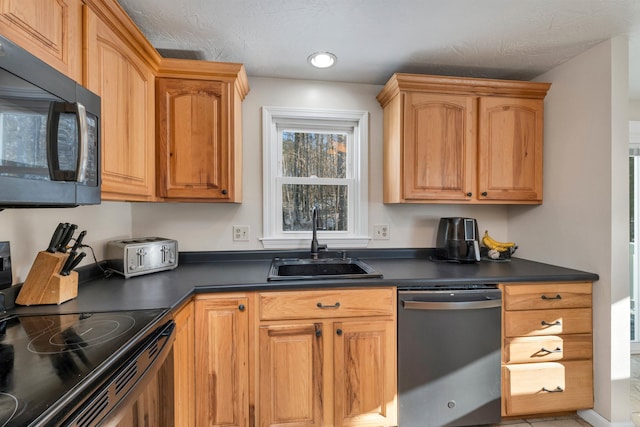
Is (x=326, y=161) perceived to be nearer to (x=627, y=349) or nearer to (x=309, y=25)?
(x=309, y=25)

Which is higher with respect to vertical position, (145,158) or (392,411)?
(145,158)

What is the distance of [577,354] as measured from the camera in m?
1.65

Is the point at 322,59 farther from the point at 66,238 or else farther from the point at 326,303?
Result: the point at 66,238

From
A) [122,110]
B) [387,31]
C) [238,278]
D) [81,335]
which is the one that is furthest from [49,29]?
[387,31]

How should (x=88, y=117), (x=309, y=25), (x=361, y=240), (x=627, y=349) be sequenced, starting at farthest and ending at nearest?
1. (x=361, y=240)
2. (x=627, y=349)
3. (x=309, y=25)
4. (x=88, y=117)

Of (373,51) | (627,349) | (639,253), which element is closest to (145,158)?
(373,51)

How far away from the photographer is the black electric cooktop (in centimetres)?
57

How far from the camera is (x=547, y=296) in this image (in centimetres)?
163

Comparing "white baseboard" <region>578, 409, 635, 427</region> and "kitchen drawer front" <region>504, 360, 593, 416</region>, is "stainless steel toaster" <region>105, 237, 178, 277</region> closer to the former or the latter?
"kitchen drawer front" <region>504, 360, 593, 416</region>

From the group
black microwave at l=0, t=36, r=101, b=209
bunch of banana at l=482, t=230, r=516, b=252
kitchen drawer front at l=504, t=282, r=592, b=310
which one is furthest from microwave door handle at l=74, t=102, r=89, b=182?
bunch of banana at l=482, t=230, r=516, b=252

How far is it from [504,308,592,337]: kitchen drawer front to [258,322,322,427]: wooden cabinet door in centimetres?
107

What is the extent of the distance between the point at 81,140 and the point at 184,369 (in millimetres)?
1052

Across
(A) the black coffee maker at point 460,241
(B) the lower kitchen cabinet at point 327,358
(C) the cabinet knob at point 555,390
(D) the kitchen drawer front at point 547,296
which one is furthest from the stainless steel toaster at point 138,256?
(C) the cabinet knob at point 555,390

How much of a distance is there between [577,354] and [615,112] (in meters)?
1.38
